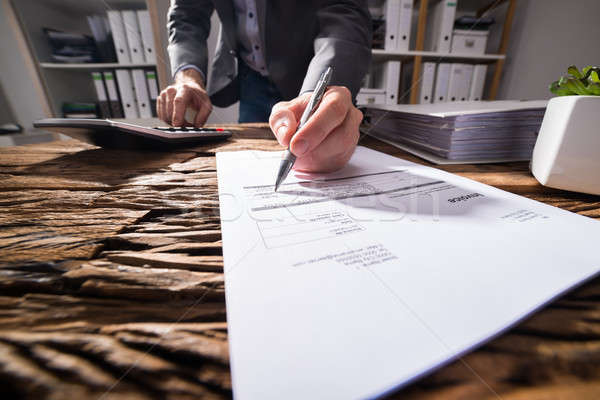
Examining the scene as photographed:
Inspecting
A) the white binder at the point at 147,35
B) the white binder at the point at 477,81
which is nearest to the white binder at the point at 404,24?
the white binder at the point at 477,81

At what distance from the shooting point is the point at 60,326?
0.11 meters

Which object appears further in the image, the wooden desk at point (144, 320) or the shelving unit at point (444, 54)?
the shelving unit at point (444, 54)

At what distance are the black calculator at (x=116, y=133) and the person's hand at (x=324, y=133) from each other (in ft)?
0.71

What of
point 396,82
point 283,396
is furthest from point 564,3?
point 283,396

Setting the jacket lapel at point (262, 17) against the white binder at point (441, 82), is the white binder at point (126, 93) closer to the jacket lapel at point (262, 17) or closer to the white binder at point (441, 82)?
the jacket lapel at point (262, 17)

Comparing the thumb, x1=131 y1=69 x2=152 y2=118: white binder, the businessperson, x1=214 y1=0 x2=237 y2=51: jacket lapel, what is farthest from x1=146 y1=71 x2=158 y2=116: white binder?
the thumb

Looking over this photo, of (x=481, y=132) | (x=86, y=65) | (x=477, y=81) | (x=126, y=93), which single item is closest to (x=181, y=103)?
(x=481, y=132)

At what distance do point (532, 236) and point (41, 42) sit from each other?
7.73ft

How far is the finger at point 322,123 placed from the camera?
280 mm

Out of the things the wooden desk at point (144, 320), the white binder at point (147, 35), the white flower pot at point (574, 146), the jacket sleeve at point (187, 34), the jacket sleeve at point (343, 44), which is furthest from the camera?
the white binder at point (147, 35)

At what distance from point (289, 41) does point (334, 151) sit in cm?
74

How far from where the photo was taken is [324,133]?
30 cm

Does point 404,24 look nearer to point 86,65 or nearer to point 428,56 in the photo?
point 428,56

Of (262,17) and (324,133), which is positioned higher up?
(262,17)
